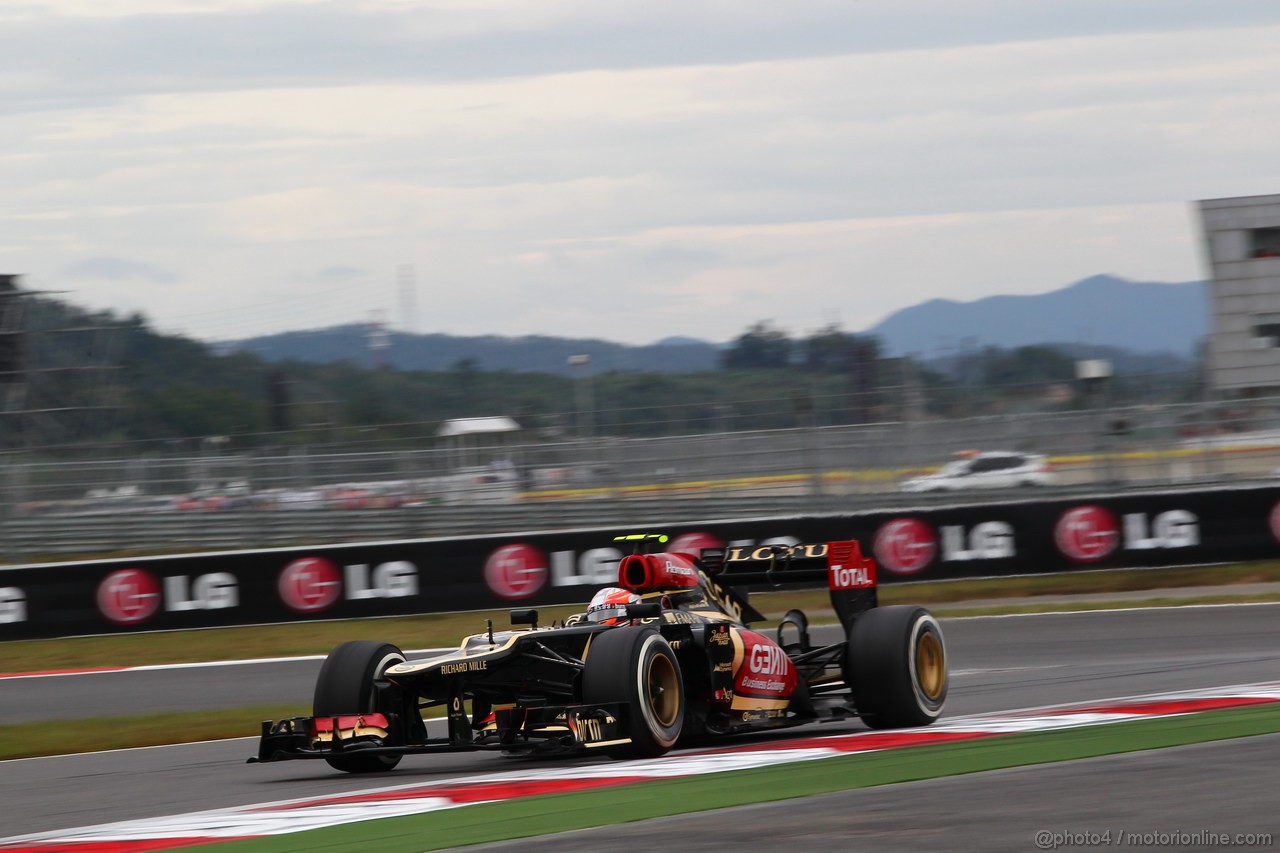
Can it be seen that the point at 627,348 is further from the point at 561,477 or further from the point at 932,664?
the point at 932,664

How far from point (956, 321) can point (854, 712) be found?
93783mm

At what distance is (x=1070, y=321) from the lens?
76.2m

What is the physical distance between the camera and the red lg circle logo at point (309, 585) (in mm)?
20469

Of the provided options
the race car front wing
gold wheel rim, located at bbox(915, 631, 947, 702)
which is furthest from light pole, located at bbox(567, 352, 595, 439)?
the race car front wing

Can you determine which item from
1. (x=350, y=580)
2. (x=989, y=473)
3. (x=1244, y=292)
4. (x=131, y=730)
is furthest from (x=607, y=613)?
(x=1244, y=292)

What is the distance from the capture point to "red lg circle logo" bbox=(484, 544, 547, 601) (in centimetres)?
2053

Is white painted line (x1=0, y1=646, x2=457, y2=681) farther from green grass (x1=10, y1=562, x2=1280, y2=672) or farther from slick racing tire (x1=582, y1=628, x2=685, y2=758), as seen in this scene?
slick racing tire (x1=582, y1=628, x2=685, y2=758)

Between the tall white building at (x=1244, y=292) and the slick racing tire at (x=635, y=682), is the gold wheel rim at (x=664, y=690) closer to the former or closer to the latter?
the slick racing tire at (x=635, y=682)

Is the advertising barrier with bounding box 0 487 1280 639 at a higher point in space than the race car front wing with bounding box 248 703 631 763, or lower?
higher

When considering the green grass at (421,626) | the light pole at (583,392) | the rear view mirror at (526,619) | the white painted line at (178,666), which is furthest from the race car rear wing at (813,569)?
the light pole at (583,392)

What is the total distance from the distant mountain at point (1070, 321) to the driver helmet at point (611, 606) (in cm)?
1300

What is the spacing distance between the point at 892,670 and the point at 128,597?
13.6 metres

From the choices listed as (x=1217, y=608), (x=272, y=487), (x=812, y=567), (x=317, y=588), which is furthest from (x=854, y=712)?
(x=272, y=487)

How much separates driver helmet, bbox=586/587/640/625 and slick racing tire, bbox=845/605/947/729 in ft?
4.80
